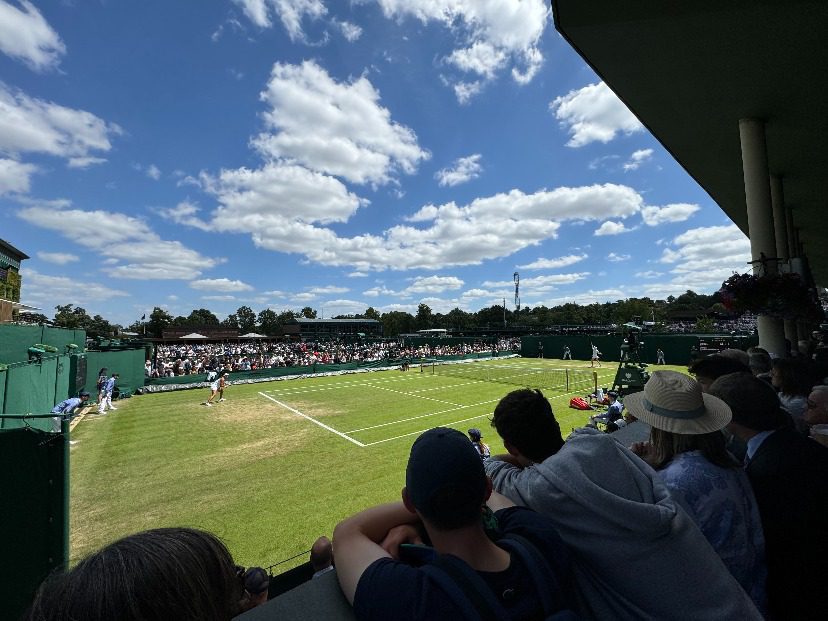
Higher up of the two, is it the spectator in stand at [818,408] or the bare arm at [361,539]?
the bare arm at [361,539]

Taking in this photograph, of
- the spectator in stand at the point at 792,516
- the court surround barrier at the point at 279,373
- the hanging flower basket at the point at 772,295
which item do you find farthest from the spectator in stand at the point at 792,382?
the court surround barrier at the point at 279,373

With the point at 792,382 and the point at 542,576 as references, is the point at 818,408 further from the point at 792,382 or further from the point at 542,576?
the point at 542,576

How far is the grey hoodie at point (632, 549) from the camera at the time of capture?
156 centimetres

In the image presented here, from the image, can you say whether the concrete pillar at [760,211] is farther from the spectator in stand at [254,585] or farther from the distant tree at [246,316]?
the distant tree at [246,316]

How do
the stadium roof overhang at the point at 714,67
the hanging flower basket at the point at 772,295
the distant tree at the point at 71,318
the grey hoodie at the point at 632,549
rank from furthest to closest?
the distant tree at the point at 71,318, the hanging flower basket at the point at 772,295, the stadium roof overhang at the point at 714,67, the grey hoodie at the point at 632,549

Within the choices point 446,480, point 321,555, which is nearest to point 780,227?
point 321,555

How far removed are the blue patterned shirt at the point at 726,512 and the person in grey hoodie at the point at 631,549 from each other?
0.57 m

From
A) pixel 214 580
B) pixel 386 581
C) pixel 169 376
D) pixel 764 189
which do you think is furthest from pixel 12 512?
pixel 169 376

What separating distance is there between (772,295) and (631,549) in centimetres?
827

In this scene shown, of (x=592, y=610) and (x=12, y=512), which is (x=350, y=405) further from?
(x=592, y=610)

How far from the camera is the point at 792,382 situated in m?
5.24

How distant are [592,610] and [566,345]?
46137 millimetres

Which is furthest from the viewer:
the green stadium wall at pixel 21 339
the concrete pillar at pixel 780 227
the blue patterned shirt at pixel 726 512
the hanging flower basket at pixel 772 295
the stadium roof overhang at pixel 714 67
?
the green stadium wall at pixel 21 339

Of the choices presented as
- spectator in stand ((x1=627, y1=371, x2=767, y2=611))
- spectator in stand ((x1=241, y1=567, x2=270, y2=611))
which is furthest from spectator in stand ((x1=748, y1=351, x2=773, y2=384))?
spectator in stand ((x1=241, y1=567, x2=270, y2=611))
